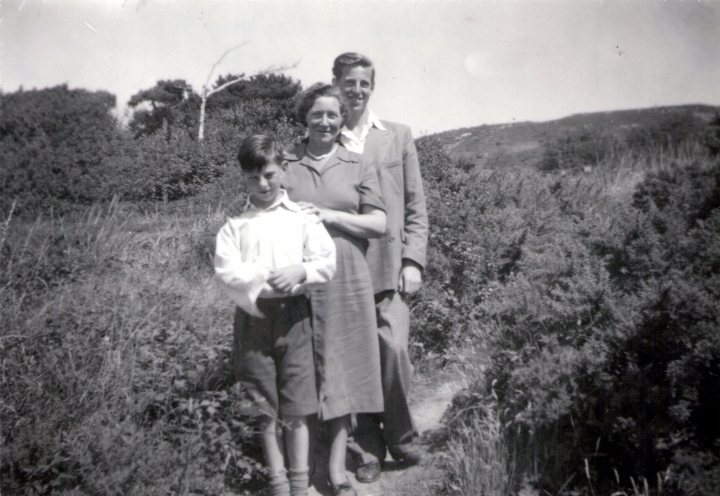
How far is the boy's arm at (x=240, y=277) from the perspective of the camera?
237 centimetres

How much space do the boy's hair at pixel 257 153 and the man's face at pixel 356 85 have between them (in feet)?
2.14

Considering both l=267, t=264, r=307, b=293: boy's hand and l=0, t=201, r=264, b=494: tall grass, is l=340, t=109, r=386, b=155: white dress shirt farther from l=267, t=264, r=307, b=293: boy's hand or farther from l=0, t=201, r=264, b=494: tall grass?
l=0, t=201, r=264, b=494: tall grass

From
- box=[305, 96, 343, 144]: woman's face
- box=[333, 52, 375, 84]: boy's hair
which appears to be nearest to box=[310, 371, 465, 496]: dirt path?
box=[305, 96, 343, 144]: woman's face

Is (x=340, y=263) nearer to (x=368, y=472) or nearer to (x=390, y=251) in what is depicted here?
(x=390, y=251)

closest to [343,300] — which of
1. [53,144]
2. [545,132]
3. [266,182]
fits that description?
[266,182]

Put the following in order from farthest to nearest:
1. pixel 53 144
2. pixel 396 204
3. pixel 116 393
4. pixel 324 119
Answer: pixel 53 144 < pixel 396 204 < pixel 116 393 < pixel 324 119

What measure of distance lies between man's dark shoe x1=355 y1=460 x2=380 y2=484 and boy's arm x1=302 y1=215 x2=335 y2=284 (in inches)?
48.5

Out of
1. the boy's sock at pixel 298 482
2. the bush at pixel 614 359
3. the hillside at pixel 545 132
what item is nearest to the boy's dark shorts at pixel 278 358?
the boy's sock at pixel 298 482

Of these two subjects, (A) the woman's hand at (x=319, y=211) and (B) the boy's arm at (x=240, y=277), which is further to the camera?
(A) the woman's hand at (x=319, y=211)

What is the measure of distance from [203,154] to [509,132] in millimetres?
11462

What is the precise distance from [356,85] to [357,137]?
0.28 metres

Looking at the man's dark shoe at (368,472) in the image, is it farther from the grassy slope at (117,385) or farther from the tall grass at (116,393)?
the tall grass at (116,393)

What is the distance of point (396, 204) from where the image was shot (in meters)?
3.12

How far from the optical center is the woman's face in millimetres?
2670
